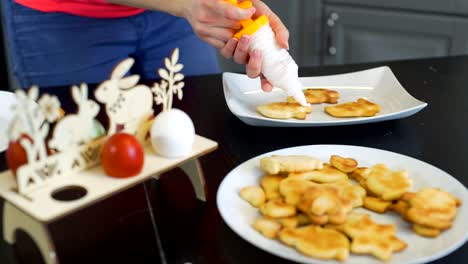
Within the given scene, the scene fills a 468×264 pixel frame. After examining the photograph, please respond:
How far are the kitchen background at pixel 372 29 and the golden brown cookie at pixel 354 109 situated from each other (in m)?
→ 1.11

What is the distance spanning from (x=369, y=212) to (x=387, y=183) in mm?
42

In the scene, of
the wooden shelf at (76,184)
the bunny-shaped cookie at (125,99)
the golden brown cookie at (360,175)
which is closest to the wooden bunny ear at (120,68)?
the bunny-shaped cookie at (125,99)

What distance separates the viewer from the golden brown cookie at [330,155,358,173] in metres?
0.79

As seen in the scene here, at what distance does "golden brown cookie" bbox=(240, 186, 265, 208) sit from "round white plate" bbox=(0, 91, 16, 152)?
362mm

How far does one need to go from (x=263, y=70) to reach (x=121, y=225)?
1.08 ft

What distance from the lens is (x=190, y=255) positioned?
27.2 inches

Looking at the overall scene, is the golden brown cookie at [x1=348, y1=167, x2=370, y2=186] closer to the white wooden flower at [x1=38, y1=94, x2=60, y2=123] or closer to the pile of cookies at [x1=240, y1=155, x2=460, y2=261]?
the pile of cookies at [x1=240, y1=155, x2=460, y2=261]

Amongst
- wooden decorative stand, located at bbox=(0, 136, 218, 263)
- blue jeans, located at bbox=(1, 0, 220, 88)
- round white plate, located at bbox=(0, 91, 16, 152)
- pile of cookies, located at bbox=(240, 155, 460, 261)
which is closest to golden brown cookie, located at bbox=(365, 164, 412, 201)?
pile of cookies, located at bbox=(240, 155, 460, 261)

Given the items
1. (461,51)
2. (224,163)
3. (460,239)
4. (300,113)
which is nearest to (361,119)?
(300,113)

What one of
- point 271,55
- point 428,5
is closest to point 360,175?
point 271,55

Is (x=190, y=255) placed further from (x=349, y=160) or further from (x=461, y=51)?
(x=461, y=51)

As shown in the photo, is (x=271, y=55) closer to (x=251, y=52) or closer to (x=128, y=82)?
(x=251, y=52)

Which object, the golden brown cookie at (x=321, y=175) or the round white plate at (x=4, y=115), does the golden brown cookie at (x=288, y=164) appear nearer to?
the golden brown cookie at (x=321, y=175)

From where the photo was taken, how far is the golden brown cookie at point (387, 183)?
0.73m
